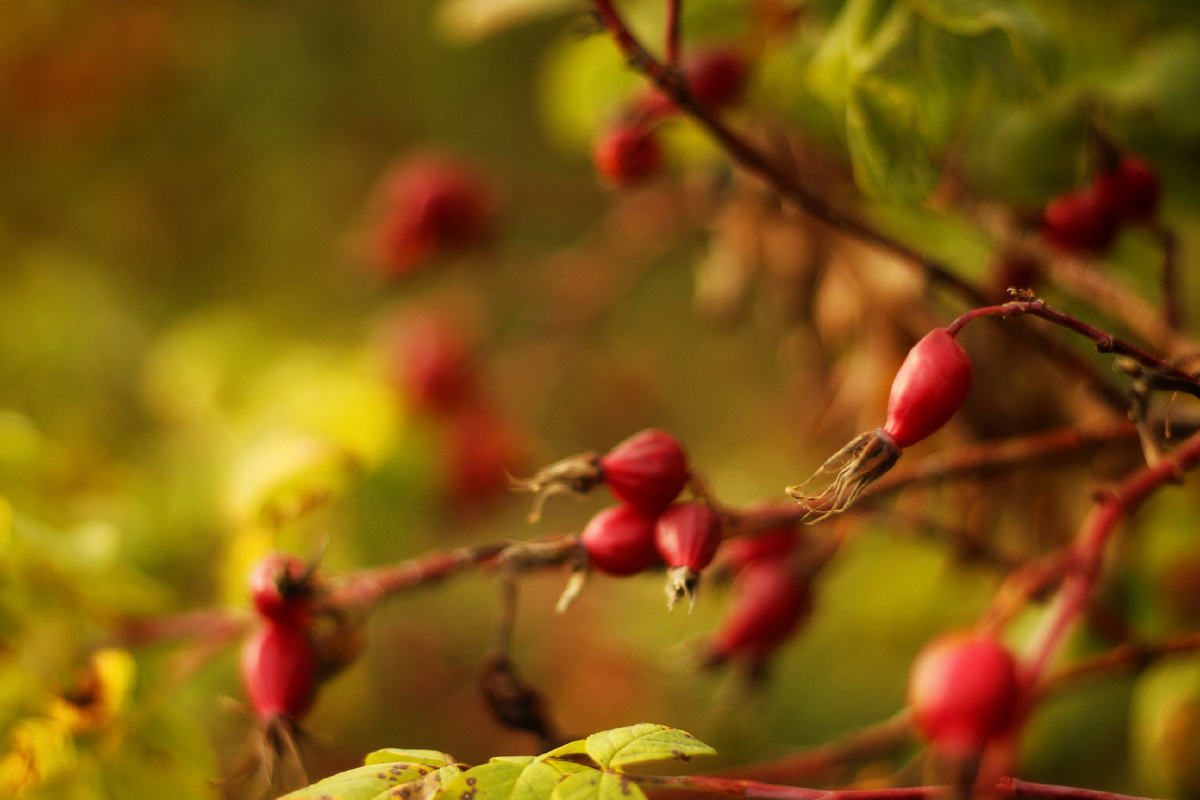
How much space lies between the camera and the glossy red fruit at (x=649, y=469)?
0.58 meters

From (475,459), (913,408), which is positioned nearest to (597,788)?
(913,408)

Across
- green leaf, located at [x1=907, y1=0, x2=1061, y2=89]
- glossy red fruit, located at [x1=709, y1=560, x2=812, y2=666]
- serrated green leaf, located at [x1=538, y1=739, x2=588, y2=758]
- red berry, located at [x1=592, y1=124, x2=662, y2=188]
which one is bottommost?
glossy red fruit, located at [x1=709, y1=560, x2=812, y2=666]

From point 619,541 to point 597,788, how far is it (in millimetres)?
158

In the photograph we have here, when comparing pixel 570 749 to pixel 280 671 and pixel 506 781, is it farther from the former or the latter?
pixel 280 671

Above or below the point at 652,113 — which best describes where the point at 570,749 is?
below

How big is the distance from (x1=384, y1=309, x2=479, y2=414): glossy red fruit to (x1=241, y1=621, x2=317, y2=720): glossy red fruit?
663mm

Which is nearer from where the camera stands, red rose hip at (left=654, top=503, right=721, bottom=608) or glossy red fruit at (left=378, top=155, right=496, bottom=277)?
red rose hip at (left=654, top=503, right=721, bottom=608)

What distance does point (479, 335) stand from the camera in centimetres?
162

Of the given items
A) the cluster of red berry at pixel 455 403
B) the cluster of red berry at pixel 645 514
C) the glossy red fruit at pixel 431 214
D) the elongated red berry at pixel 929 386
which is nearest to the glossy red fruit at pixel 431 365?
the cluster of red berry at pixel 455 403

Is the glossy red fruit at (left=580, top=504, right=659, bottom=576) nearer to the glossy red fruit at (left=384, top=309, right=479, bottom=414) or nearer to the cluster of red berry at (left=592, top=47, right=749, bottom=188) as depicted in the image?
the cluster of red berry at (left=592, top=47, right=749, bottom=188)

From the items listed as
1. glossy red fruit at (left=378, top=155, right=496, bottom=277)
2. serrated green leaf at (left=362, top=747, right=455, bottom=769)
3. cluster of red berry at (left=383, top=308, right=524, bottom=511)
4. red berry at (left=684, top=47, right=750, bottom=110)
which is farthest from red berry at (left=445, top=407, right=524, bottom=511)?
serrated green leaf at (left=362, top=747, right=455, bottom=769)

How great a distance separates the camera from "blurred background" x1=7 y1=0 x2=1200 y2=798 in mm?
798

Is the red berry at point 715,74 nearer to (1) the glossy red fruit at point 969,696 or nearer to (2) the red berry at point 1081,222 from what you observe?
(2) the red berry at point 1081,222

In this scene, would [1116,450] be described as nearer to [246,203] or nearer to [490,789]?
[490,789]
